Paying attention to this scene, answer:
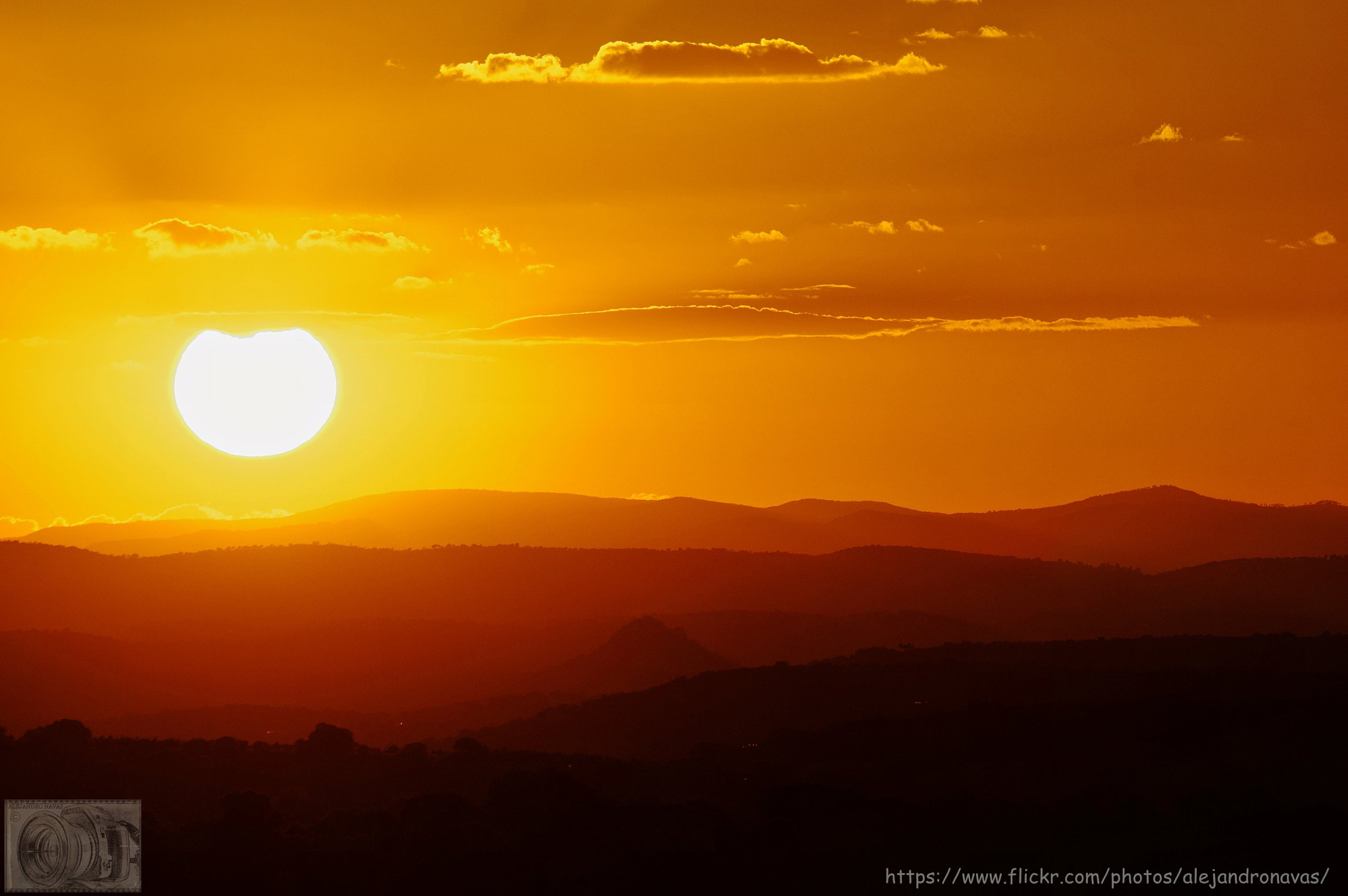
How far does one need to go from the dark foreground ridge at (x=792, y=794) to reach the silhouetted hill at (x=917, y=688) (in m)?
0.85

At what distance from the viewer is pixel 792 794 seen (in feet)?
328

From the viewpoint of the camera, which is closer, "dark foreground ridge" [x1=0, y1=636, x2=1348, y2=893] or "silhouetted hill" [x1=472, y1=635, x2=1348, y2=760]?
"dark foreground ridge" [x1=0, y1=636, x2=1348, y2=893]

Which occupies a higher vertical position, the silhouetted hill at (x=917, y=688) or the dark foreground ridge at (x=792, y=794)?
the silhouetted hill at (x=917, y=688)

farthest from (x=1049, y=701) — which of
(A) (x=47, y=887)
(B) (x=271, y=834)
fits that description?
(A) (x=47, y=887)

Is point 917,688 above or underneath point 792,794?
above

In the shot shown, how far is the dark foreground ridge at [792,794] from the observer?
291 feet

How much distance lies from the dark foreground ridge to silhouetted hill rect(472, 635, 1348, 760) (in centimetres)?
85

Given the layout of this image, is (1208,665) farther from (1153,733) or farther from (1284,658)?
(1153,733)

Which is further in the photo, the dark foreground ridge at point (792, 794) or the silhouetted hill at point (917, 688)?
the silhouetted hill at point (917, 688)

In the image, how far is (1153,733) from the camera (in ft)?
408

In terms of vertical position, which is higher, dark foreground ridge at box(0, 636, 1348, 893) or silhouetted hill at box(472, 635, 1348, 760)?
silhouetted hill at box(472, 635, 1348, 760)

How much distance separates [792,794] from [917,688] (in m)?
67.4

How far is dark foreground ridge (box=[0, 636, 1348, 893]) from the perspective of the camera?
88562 mm

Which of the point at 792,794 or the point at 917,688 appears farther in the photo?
the point at 917,688
